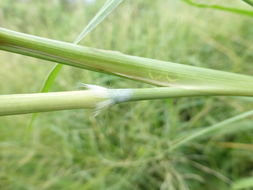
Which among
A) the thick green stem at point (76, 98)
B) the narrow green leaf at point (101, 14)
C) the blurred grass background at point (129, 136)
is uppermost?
the narrow green leaf at point (101, 14)

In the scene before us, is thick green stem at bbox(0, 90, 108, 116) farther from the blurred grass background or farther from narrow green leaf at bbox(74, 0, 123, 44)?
the blurred grass background

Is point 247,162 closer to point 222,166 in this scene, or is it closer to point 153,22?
point 222,166

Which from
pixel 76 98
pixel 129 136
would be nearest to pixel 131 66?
pixel 76 98

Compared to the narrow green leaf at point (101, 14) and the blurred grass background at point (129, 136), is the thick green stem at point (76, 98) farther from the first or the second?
the blurred grass background at point (129, 136)

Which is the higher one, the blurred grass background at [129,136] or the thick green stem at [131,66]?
the thick green stem at [131,66]

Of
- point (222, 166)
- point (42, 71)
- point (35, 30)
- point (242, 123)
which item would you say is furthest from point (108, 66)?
point (35, 30)

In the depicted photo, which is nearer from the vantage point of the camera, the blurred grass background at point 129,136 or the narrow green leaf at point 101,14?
the narrow green leaf at point 101,14

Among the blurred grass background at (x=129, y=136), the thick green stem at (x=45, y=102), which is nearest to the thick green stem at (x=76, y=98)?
the thick green stem at (x=45, y=102)
